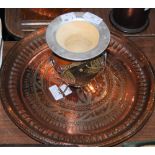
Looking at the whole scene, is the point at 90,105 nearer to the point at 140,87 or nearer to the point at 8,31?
the point at 140,87

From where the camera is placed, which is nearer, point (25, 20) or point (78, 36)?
point (78, 36)

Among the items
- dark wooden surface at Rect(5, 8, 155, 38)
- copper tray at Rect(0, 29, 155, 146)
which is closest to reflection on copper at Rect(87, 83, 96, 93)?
copper tray at Rect(0, 29, 155, 146)

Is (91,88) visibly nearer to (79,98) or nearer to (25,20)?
(79,98)

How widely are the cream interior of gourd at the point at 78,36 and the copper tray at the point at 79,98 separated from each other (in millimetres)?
66

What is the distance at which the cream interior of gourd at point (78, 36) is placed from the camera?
655 mm

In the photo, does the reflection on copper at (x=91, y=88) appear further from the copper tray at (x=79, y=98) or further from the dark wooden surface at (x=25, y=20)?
the dark wooden surface at (x=25, y=20)

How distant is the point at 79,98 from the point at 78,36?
0.11 meters

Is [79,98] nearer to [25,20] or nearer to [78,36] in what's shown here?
[78,36]

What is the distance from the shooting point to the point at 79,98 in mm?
694

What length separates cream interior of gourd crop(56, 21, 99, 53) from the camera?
66cm

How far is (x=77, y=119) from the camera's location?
671 mm

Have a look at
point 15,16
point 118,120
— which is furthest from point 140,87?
point 15,16

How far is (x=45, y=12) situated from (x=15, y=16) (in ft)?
0.20

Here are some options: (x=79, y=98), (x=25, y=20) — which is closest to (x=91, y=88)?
(x=79, y=98)
